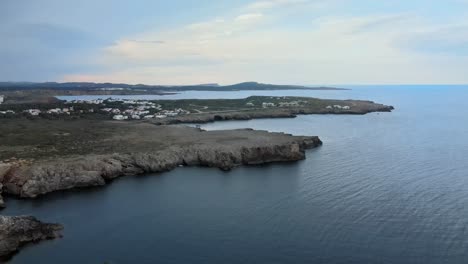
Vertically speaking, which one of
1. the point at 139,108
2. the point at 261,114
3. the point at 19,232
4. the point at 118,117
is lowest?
the point at 19,232

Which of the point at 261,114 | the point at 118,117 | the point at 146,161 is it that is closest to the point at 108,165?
the point at 146,161

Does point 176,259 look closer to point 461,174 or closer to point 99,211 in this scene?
point 99,211

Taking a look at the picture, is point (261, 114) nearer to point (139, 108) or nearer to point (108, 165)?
point (139, 108)

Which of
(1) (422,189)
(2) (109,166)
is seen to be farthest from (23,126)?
(1) (422,189)

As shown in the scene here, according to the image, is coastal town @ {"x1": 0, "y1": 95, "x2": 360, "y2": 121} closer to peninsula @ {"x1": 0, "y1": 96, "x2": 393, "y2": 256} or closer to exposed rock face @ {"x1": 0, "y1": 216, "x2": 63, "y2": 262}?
peninsula @ {"x1": 0, "y1": 96, "x2": 393, "y2": 256}

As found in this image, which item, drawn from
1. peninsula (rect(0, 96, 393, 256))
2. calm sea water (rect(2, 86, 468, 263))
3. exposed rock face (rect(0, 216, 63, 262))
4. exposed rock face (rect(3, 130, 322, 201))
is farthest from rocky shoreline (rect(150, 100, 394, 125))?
exposed rock face (rect(0, 216, 63, 262))
